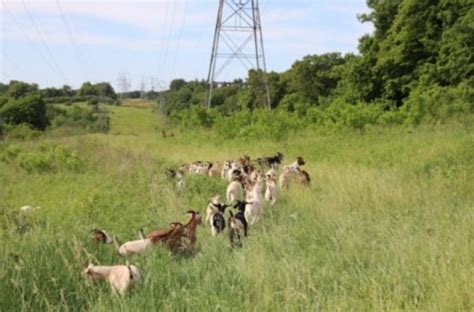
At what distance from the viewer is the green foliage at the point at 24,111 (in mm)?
46625

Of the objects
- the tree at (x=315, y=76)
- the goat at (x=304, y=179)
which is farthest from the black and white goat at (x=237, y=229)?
the tree at (x=315, y=76)

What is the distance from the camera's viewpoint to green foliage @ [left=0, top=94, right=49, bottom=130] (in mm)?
46625

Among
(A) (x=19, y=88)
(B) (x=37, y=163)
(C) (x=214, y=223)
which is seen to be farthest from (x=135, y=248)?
(A) (x=19, y=88)

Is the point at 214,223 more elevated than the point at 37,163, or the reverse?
the point at 214,223

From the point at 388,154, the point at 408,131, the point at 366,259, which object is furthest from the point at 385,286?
the point at 408,131

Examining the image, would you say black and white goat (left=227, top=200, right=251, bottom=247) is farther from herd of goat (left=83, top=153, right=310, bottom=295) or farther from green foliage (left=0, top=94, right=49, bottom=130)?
green foliage (left=0, top=94, right=49, bottom=130)

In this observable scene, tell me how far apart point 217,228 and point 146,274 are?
2.02 metres

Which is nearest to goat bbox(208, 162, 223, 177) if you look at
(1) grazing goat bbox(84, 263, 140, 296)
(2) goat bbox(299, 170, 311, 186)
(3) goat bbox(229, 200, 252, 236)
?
(2) goat bbox(299, 170, 311, 186)

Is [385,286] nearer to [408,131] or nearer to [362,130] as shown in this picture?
[408,131]

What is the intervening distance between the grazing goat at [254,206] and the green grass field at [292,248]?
206 mm

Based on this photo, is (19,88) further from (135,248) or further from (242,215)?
(135,248)

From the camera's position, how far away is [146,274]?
185 inches

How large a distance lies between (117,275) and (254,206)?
3.05 metres

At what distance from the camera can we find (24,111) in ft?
154
